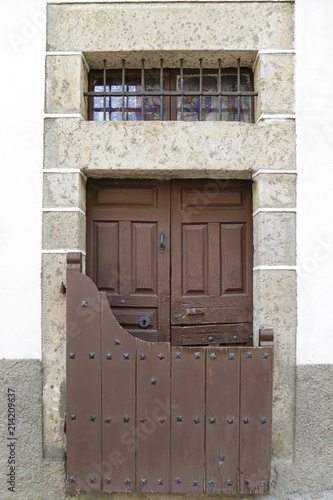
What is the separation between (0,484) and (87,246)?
1719mm

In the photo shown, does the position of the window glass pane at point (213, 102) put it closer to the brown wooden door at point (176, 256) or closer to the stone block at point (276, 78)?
the stone block at point (276, 78)

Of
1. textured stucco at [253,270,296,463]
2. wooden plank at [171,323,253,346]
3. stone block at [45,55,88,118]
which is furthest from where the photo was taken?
wooden plank at [171,323,253,346]

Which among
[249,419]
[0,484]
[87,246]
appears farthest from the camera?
[87,246]

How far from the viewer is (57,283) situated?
316 centimetres

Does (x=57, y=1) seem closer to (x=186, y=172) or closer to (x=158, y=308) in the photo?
(x=186, y=172)

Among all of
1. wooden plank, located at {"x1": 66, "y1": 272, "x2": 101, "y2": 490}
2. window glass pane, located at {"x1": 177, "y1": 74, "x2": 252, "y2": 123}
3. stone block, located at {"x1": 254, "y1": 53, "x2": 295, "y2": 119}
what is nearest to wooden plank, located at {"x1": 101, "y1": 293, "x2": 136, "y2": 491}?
wooden plank, located at {"x1": 66, "y1": 272, "x2": 101, "y2": 490}

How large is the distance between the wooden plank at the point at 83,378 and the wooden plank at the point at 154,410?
0.26 m

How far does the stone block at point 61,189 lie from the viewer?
3.18 meters

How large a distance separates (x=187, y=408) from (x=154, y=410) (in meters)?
0.21

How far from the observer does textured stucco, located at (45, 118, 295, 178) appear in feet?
10.4

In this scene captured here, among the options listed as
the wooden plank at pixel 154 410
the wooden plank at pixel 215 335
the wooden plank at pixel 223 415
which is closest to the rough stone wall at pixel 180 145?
the wooden plank at pixel 215 335

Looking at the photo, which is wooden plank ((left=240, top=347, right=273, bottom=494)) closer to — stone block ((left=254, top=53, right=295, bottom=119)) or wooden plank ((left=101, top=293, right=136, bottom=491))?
wooden plank ((left=101, top=293, right=136, bottom=491))

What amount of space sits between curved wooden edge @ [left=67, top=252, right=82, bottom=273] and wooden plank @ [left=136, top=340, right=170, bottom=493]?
2.02 feet

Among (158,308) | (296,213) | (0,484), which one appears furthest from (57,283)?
(296,213)
